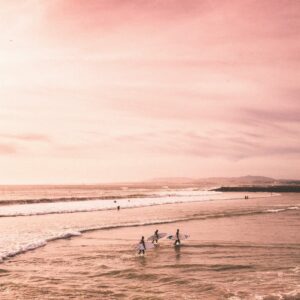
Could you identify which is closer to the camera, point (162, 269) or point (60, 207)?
point (162, 269)

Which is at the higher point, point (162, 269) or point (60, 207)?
point (60, 207)

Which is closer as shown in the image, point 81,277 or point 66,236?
point 81,277

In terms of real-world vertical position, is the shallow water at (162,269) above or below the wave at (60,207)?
below

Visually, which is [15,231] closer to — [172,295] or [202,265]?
[202,265]

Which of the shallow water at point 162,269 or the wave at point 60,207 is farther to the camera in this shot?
the wave at point 60,207

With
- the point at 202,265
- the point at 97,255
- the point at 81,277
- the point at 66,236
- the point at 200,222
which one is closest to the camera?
the point at 81,277

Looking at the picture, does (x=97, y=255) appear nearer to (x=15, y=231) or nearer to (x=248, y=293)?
(x=248, y=293)

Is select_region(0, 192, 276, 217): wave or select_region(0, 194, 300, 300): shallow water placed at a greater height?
select_region(0, 192, 276, 217): wave

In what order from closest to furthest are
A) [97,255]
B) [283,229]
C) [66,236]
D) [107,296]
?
[107,296], [97,255], [66,236], [283,229]

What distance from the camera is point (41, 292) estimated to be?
20.8 m

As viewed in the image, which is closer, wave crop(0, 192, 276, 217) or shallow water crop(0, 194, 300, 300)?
shallow water crop(0, 194, 300, 300)

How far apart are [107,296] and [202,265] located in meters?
8.15

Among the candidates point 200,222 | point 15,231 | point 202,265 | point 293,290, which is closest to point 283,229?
point 200,222

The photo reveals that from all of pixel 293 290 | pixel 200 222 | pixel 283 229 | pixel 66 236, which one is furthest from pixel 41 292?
pixel 200 222
